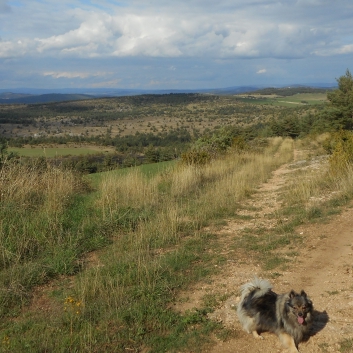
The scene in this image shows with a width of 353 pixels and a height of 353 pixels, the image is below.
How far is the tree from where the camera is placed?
23203 mm

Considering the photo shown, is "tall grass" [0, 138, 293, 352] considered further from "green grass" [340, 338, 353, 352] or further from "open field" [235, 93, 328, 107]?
"open field" [235, 93, 328, 107]

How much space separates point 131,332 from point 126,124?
64304mm

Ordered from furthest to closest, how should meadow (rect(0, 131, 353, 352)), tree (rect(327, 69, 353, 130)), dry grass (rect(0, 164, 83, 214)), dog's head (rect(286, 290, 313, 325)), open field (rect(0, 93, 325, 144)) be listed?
1. open field (rect(0, 93, 325, 144))
2. tree (rect(327, 69, 353, 130))
3. dry grass (rect(0, 164, 83, 214))
4. meadow (rect(0, 131, 353, 352))
5. dog's head (rect(286, 290, 313, 325))

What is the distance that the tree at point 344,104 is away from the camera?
23203mm

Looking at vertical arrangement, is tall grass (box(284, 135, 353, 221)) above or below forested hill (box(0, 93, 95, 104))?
below

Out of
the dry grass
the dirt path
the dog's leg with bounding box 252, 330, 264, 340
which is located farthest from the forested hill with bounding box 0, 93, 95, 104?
the dog's leg with bounding box 252, 330, 264, 340

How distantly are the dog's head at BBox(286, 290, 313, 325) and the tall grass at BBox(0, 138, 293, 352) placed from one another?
0.80 meters

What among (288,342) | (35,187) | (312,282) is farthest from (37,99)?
(288,342)

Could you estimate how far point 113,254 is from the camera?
5.47 meters

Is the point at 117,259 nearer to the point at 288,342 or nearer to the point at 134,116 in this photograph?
the point at 288,342

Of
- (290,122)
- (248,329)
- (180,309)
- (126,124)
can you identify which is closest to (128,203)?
(180,309)

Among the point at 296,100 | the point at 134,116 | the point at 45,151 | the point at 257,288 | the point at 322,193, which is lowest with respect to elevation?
the point at 322,193

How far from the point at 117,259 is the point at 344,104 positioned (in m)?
22.4

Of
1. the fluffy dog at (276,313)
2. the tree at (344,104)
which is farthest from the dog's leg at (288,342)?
the tree at (344,104)
